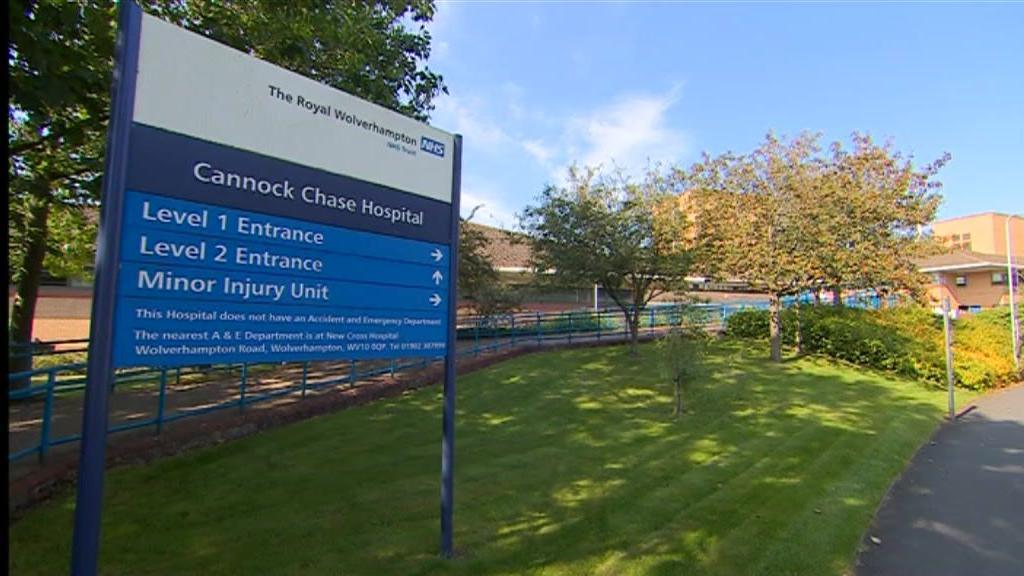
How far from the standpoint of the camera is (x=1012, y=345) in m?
20.7

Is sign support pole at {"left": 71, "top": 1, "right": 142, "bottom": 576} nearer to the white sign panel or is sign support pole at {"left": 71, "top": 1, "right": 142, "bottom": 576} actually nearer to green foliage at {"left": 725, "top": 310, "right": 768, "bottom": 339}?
the white sign panel

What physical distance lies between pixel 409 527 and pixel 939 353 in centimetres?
1682

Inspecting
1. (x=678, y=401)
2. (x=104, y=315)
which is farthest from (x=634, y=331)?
(x=104, y=315)

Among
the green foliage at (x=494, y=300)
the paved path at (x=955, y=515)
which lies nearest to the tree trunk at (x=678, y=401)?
the paved path at (x=955, y=515)

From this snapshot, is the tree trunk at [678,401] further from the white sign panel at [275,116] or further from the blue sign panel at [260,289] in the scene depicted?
the white sign panel at [275,116]

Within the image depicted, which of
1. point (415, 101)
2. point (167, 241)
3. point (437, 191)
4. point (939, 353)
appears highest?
point (415, 101)

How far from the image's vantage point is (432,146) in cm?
467

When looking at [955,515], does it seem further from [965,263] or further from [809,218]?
[965,263]

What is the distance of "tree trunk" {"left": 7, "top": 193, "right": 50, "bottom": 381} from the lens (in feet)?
34.6

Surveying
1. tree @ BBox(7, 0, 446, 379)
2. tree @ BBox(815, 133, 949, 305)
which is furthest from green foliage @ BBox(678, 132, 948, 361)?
tree @ BBox(7, 0, 446, 379)

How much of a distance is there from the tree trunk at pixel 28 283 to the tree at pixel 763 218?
1540 cm

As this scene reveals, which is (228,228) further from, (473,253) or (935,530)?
(473,253)

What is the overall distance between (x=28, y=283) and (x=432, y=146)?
1115cm

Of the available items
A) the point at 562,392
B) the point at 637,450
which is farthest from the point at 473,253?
the point at 637,450
